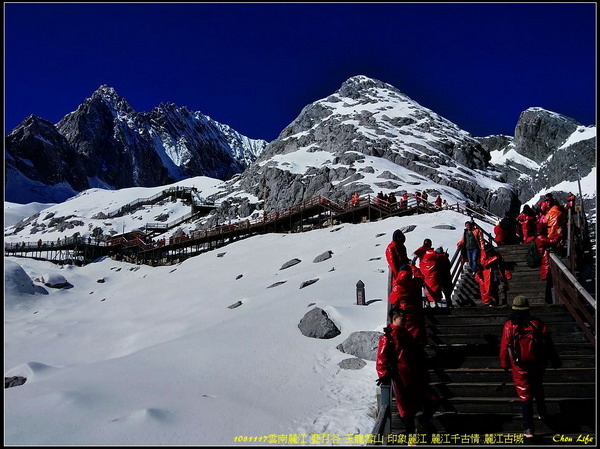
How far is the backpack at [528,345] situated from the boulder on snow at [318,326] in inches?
226

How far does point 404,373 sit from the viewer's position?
586cm

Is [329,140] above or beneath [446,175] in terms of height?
above

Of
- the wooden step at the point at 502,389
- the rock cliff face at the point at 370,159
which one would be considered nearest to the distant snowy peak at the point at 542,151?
the rock cliff face at the point at 370,159

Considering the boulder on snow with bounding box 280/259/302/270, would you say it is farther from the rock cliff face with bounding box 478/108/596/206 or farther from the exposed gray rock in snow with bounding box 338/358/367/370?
the rock cliff face with bounding box 478/108/596/206

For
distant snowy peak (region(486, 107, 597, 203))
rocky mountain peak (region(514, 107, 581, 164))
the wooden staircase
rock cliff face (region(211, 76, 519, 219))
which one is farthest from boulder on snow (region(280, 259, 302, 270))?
rocky mountain peak (region(514, 107, 581, 164))

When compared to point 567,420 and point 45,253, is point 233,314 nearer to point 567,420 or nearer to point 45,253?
point 567,420

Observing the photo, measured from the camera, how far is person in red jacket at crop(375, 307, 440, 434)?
226 inches

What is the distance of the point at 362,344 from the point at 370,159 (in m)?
62.0

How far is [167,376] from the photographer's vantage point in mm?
9367

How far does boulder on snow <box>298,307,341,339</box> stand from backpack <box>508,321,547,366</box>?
18.8 ft

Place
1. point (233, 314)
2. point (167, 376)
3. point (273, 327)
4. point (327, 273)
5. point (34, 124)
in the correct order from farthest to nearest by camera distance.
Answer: point (34, 124) → point (327, 273) → point (233, 314) → point (273, 327) → point (167, 376)

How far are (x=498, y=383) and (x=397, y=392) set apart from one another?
6.08 feet

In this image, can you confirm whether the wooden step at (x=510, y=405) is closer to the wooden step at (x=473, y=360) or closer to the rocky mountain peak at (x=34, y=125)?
the wooden step at (x=473, y=360)

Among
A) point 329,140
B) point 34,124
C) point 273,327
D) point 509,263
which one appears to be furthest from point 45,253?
point 34,124
